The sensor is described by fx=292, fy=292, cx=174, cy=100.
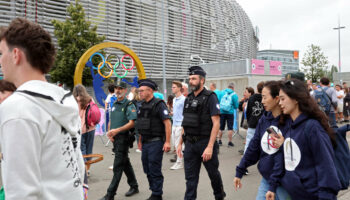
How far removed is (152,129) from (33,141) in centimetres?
355

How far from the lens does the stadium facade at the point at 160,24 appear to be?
864 inches

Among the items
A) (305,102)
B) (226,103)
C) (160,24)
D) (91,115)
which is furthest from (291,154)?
(160,24)

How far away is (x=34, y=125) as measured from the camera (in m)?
1.27

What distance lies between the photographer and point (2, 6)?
748 inches

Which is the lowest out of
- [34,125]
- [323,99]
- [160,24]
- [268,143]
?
[268,143]

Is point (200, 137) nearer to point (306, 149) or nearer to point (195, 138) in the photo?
point (195, 138)

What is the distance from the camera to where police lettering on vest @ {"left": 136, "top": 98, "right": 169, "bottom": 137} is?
4797 millimetres

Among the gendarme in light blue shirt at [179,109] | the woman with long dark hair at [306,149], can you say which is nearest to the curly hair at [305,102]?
the woman with long dark hair at [306,149]

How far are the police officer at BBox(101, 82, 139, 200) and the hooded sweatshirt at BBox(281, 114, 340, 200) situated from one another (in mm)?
3089

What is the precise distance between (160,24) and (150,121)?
27.5 metres

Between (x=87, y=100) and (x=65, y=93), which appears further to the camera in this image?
(x=87, y=100)

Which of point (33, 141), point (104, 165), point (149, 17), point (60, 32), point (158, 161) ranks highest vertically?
point (149, 17)

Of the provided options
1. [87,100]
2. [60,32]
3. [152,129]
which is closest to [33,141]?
[152,129]

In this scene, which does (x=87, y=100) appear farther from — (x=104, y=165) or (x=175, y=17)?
(x=175, y=17)
